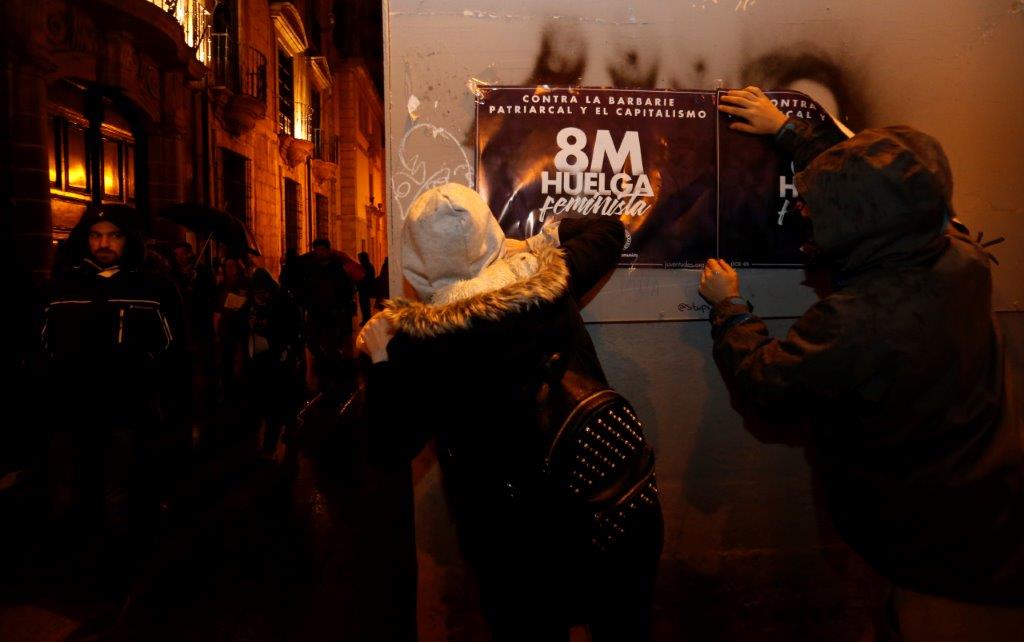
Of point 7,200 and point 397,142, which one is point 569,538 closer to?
point 397,142

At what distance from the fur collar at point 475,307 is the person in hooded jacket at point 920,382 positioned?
68cm

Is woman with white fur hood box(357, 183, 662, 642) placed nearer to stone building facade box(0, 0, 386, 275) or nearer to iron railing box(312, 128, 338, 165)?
stone building facade box(0, 0, 386, 275)

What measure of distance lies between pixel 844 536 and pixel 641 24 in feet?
6.83

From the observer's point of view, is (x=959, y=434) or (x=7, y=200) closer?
(x=959, y=434)

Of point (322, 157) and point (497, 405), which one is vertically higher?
point (322, 157)

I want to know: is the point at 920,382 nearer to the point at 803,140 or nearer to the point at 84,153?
the point at 803,140

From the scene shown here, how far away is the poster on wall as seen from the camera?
8.87 ft

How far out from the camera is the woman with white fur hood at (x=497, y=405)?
1.79 metres

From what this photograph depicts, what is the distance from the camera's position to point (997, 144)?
2943mm

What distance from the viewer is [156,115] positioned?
1196 cm

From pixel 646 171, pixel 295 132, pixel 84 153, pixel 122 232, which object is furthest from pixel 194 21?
pixel 646 171

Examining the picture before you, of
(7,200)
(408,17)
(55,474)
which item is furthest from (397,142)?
(7,200)

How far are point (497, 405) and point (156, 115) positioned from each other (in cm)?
1262

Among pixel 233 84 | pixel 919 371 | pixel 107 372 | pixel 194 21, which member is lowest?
pixel 107 372
